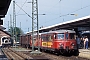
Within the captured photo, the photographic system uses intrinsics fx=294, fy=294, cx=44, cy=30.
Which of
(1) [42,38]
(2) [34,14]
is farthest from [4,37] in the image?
(2) [34,14]

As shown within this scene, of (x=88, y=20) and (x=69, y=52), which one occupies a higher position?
(x=88, y=20)

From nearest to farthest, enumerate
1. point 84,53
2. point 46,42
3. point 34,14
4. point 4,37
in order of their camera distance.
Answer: point 84,53 → point 34,14 → point 46,42 → point 4,37

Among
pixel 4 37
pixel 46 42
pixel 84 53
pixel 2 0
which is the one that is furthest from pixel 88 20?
pixel 4 37

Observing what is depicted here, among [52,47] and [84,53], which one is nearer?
[84,53]

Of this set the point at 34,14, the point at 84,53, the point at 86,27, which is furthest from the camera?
the point at 86,27

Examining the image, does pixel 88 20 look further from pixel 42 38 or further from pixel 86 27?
pixel 86 27

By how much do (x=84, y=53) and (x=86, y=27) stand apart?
780 inches

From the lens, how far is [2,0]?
39.0 feet

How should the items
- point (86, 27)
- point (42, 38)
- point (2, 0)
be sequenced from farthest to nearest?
point (86, 27) → point (42, 38) → point (2, 0)

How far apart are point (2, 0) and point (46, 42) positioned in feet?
79.5

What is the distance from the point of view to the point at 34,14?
3331cm

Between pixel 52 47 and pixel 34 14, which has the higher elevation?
pixel 34 14

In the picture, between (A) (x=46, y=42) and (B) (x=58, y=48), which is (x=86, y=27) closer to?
(A) (x=46, y=42)

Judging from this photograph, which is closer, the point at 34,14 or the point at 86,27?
the point at 34,14
